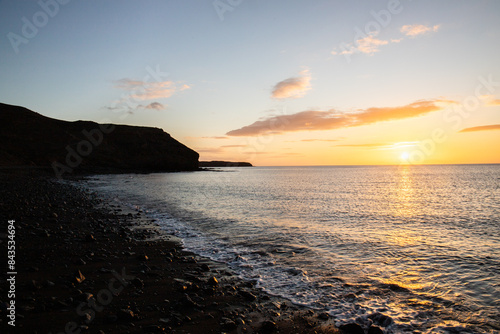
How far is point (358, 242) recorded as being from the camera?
1471 centimetres

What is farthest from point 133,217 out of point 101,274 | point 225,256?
point 101,274

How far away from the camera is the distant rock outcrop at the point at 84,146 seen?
3531 inches

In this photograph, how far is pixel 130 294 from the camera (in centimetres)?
696

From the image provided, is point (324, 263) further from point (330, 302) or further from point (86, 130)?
point (86, 130)

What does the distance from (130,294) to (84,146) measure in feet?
465

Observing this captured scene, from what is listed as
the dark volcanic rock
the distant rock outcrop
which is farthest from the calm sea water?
the distant rock outcrop

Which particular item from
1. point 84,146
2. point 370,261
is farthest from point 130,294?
point 84,146

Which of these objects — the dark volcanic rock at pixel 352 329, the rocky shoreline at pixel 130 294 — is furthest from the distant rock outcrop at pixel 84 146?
the dark volcanic rock at pixel 352 329

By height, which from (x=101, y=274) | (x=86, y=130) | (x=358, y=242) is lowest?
(x=358, y=242)

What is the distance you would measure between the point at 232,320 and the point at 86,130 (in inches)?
5850

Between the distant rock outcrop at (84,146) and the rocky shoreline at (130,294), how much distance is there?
74.7m

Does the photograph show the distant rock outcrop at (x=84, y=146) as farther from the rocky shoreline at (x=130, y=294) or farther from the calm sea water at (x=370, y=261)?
the rocky shoreline at (x=130, y=294)

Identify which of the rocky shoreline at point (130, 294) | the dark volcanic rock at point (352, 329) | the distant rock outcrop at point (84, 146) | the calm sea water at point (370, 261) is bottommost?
the calm sea water at point (370, 261)

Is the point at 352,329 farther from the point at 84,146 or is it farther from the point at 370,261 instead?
the point at 84,146
